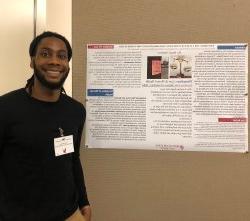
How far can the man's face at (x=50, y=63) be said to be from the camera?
1.33 metres

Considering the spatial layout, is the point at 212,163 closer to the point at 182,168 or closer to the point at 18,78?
the point at 182,168

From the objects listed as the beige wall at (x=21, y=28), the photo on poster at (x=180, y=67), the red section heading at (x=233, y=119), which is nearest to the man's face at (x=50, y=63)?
the beige wall at (x=21, y=28)

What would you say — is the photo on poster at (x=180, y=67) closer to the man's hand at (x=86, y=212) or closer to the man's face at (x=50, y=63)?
the man's face at (x=50, y=63)

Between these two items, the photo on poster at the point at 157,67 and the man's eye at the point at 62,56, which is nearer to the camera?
the man's eye at the point at 62,56

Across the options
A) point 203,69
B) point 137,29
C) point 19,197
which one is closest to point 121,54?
point 137,29

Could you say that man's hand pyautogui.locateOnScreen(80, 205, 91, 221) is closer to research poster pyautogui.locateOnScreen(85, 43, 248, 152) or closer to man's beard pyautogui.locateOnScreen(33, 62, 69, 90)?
research poster pyautogui.locateOnScreen(85, 43, 248, 152)

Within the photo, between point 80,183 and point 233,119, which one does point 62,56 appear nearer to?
point 80,183

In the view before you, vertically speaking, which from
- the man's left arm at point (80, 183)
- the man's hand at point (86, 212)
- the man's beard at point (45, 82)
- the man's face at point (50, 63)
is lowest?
the man's hand at point (86, 212)

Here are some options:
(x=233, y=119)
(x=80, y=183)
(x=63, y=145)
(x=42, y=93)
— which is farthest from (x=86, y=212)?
(x=233, y=119)

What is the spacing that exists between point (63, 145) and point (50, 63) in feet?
1.09

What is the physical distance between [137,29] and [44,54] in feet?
1.60

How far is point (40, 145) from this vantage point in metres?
1.27

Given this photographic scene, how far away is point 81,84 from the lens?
5.44 feet

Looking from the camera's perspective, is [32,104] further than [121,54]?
No
